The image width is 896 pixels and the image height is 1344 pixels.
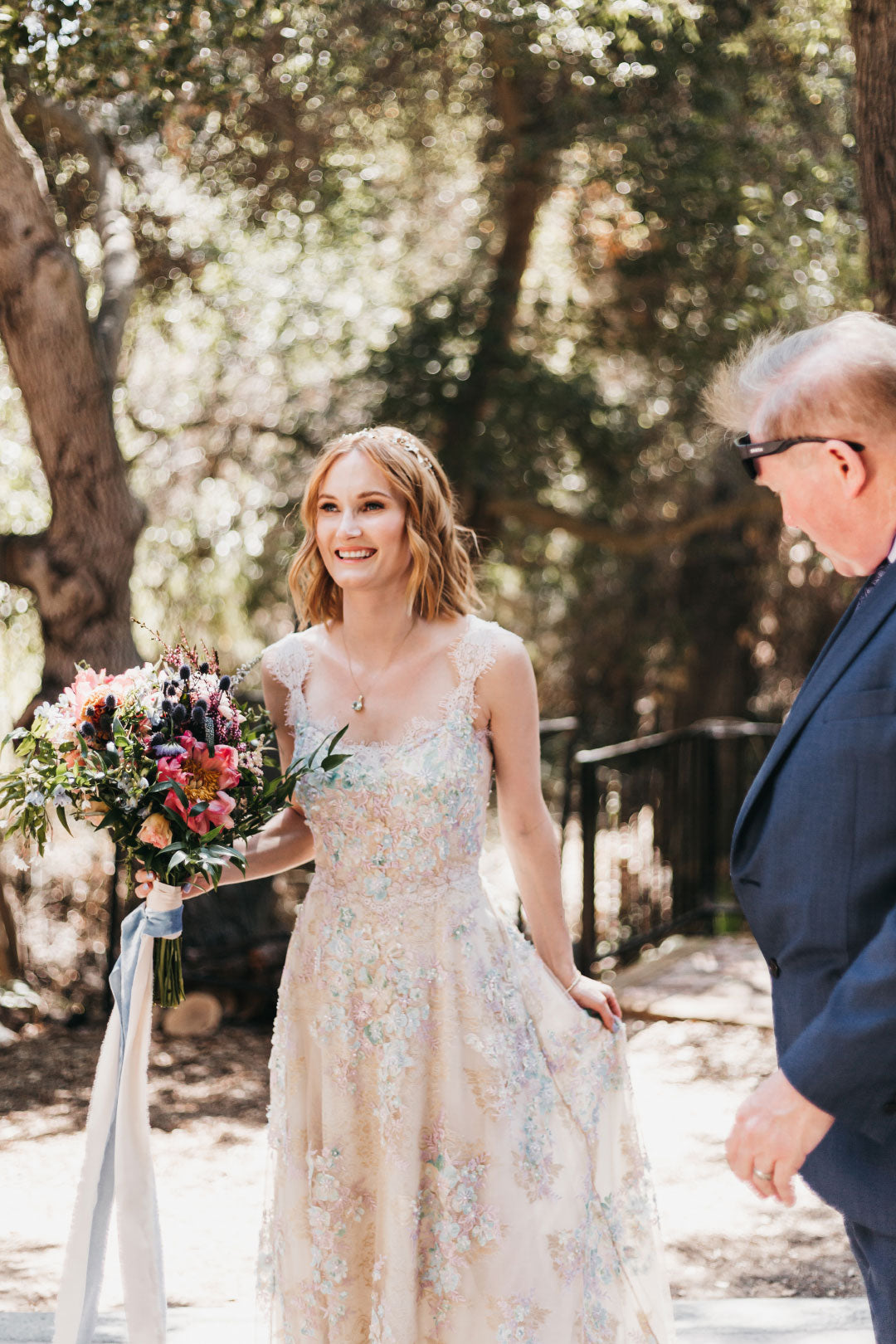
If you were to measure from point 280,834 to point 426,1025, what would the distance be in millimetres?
551

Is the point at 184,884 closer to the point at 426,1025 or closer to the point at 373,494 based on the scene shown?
the point at 426,1025

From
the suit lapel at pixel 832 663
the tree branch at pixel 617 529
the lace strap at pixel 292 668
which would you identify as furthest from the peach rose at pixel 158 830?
the tree branch at pixel 617 529

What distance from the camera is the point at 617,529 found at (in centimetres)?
945

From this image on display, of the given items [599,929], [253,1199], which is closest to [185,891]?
[253,1199]

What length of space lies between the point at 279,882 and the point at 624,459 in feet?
12.7

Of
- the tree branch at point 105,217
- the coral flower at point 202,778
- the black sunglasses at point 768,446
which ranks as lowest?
the coral flower at point 202,778

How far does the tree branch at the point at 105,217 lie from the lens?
6043 mm

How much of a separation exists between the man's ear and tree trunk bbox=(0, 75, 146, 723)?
439cm

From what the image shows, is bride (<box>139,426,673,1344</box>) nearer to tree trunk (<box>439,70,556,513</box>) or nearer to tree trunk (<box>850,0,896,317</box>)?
tree trunk (<box>850,0,896,317</box>)

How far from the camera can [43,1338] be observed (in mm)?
3094

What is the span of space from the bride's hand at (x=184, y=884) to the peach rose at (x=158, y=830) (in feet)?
0.25

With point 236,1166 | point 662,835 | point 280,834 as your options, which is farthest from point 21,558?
point 662,835

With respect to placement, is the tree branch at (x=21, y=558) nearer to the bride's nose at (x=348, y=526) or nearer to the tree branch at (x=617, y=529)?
the bride's nose at (x=348, y=526)

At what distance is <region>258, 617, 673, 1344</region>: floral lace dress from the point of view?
2.57m
